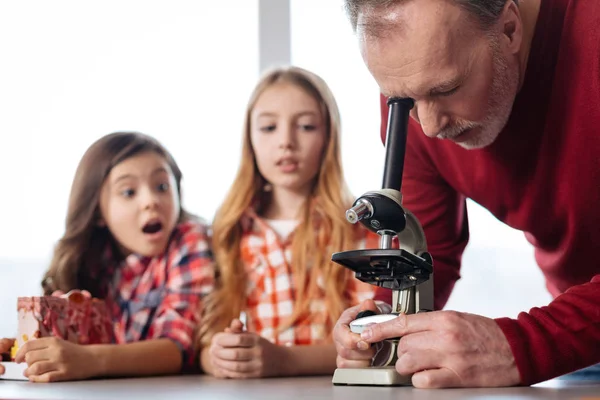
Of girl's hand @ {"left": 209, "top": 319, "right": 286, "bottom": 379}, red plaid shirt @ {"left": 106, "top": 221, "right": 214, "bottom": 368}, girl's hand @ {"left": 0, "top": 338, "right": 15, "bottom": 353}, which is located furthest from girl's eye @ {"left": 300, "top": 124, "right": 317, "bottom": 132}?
girl's hand @ {"left": 0, "top": 338, "right": 15, "bottom": 353}

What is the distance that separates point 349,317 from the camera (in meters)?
1.32

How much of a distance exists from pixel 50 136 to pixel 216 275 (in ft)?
Answer: 3.62

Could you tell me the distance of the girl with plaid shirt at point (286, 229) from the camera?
77.7 inches

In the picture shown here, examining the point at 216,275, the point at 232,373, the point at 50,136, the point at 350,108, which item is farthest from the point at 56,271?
the point at 350,108

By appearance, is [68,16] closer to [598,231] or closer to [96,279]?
[96,279]

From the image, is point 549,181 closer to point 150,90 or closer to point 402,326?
point 402,326

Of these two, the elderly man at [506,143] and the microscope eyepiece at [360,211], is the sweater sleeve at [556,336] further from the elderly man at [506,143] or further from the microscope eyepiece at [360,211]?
the microscope eyepiece at [360,211]

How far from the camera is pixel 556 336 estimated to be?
3.68ft

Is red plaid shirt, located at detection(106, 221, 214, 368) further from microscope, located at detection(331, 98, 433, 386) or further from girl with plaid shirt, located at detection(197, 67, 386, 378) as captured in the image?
microscope, located at detection(331, 98, 433, 386)

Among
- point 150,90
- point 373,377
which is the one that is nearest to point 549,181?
point 373,377

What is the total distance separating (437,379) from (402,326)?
0.09m

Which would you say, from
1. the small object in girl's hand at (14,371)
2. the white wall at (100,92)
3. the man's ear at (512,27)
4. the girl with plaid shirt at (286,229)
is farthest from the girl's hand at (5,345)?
the man's ear at (512,27)

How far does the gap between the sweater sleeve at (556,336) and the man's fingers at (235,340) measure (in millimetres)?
649

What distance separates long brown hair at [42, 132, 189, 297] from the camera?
2.08 m
